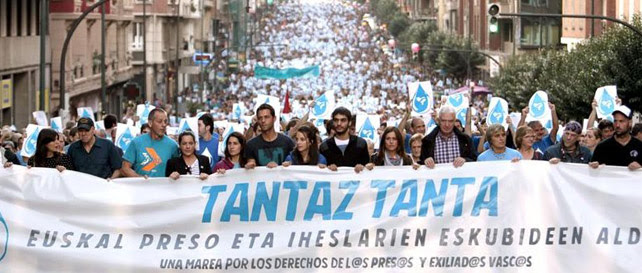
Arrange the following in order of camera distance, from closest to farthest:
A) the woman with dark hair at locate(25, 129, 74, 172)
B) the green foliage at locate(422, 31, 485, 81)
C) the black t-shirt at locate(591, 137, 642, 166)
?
1. the black t-shirt at locate(591, 137, 642, 166)
2. the woman with dark hair at locate(25, 129, 74, 172)
3. the green foliage at locate(422, 31, 485, 81)

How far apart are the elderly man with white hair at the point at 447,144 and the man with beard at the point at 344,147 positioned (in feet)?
2.31

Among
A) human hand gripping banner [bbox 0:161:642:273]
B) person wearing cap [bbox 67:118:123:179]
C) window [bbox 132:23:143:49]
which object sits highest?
window [bbox 132:23:143:49]

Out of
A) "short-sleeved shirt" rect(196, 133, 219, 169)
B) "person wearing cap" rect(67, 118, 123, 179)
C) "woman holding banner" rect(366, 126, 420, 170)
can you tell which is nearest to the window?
"short-sleeved shirt" rect(196, 133, 219, 169)

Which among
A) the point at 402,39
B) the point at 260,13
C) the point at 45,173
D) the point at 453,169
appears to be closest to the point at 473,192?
the point at 453,169

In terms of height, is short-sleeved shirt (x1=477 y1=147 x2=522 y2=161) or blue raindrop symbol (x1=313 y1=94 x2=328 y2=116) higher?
short-sleeved shirt (x1=477 y1=147 x2=522 y2=161)

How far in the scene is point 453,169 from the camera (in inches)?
432

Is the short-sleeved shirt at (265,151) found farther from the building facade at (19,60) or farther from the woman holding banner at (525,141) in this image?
the building facade at (19,60)

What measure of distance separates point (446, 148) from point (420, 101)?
731 centimetres

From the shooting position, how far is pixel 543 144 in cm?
1616

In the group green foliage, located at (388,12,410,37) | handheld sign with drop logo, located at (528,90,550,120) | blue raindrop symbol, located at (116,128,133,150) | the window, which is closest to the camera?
blue raindrop symbol, located at (116,128,133,150)

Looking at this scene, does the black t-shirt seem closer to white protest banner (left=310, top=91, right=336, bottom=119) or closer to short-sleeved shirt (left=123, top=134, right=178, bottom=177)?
short-sleeved shirt (left=123, top=134, right=178, bottom=177)

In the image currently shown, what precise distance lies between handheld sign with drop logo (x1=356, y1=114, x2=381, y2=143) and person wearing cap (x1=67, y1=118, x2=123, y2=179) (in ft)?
26.8

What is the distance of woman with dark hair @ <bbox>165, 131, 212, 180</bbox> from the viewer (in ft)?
40.8

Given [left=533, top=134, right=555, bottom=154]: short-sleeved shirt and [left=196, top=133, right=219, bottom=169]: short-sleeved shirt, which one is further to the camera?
[left=196, top=133, right=219, bottom=169]: short-sleeved shirt
